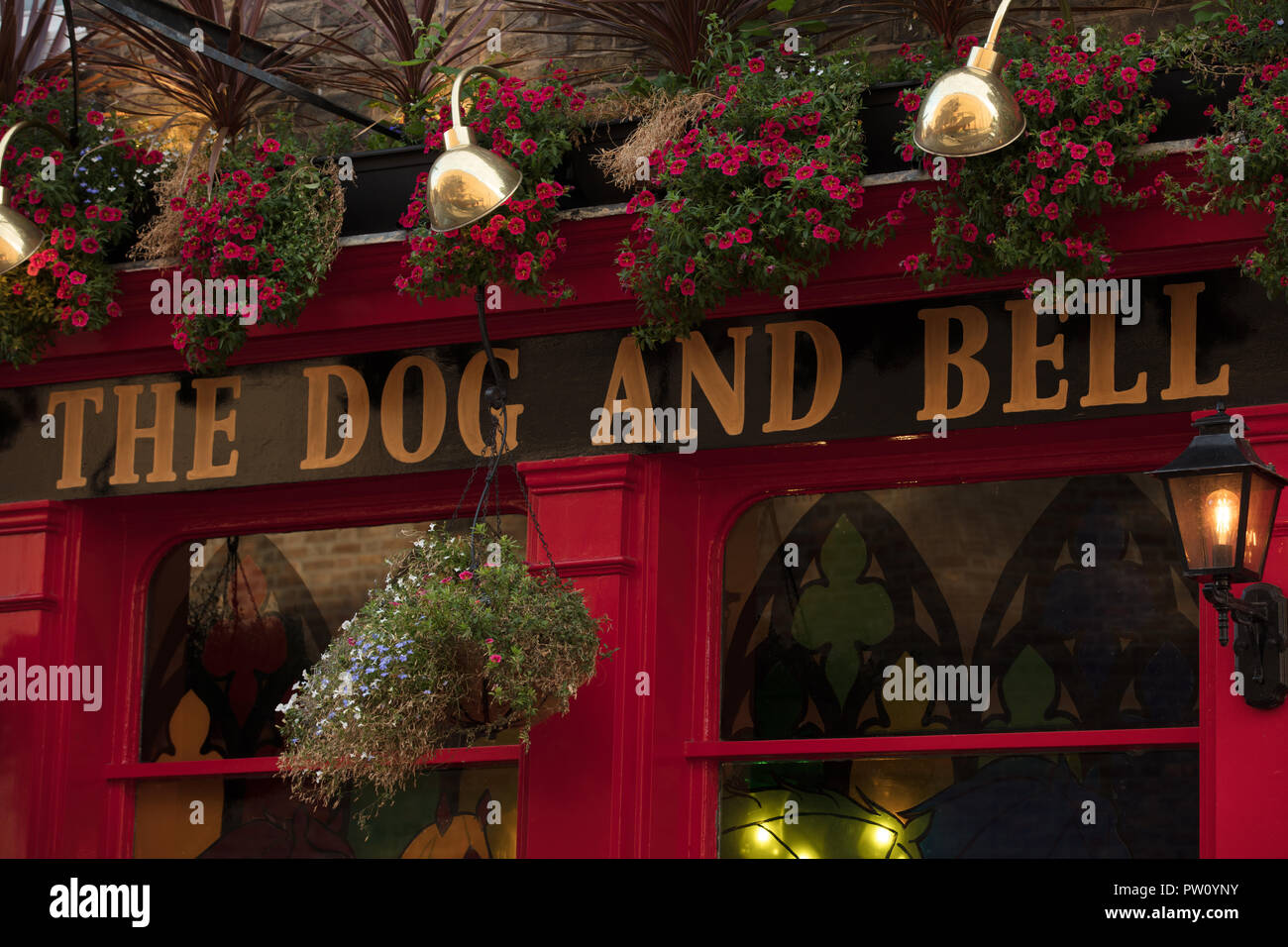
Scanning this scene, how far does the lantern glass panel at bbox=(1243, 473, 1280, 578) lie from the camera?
5.94 m

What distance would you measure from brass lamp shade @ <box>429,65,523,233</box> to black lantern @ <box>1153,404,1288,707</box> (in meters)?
2.35

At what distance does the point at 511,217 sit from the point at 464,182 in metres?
0.62

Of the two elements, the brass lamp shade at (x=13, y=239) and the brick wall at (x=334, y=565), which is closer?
the brass lamp shade at (x=13, y=239)

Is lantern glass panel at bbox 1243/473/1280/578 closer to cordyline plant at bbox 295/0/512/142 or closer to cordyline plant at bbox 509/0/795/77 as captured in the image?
cordyline plant at bbox 509/0/795/77

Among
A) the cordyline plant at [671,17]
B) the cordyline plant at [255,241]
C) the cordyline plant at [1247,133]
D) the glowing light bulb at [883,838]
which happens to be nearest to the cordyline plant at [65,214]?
the cordyline plant at [255,241]

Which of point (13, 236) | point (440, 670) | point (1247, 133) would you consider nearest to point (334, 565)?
point (440, 670)

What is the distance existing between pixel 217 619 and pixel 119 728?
0.62m

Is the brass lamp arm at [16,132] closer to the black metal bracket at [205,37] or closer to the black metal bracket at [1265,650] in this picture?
the black metal bracket at [205,37]

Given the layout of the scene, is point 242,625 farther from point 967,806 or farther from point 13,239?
point 967,806

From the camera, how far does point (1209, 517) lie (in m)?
5.94

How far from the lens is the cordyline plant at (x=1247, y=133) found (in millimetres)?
6258

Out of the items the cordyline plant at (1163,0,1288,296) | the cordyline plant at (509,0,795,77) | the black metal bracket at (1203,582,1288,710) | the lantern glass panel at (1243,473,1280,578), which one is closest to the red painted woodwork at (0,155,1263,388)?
the cordyline plant at (1163,0,1288,296)

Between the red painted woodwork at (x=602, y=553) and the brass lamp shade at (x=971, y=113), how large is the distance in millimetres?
930

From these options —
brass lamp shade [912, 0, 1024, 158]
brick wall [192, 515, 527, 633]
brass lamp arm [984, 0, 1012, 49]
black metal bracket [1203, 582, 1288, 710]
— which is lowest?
black metal bracket [1203, 582, 1288, 710]
